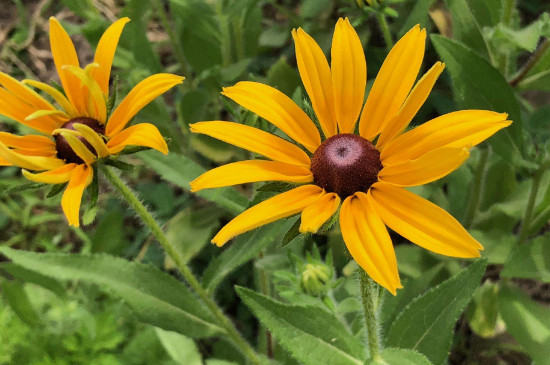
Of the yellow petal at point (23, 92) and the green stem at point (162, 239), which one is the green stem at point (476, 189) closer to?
the green stem at point (162, 239)

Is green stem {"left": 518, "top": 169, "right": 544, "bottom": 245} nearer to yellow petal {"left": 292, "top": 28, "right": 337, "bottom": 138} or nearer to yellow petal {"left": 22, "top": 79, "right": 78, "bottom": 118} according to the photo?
yellow petal {"left": 292, "top": 28, "right": 337, "bottom": 138}

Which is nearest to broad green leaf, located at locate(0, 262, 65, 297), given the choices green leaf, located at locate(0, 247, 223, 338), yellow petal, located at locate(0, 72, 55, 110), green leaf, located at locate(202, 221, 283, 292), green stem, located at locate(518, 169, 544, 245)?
green leaf, located at locate(0, 247, 223, 338)

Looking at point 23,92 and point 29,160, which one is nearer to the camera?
point 29,160

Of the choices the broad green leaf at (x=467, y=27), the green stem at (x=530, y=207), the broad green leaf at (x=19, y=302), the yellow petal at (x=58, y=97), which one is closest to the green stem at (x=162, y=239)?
the yellow petal at (x=58, y=97)

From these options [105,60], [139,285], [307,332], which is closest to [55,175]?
[105,60]

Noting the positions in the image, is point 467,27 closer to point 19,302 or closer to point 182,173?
point 182,173

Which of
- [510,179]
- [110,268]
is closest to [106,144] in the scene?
[110,268]
